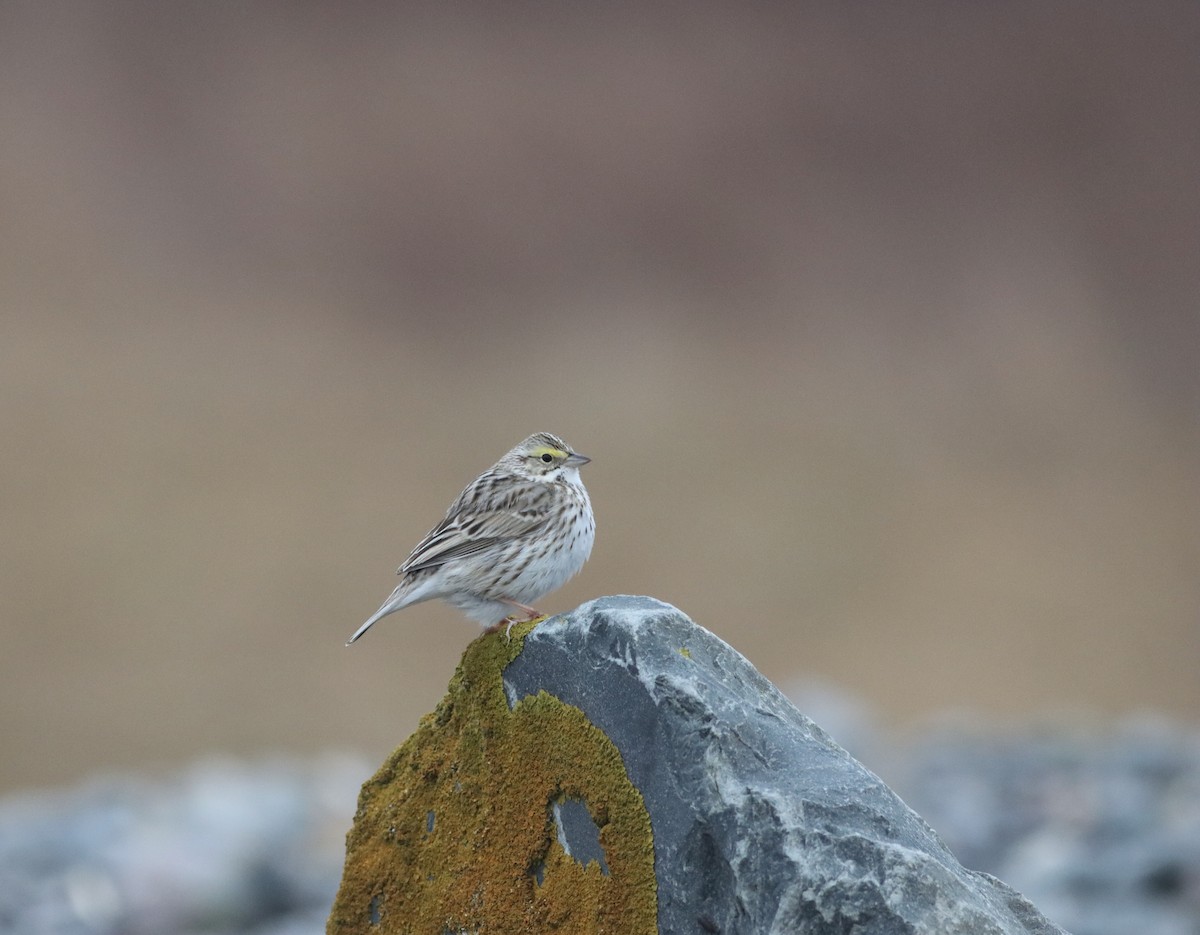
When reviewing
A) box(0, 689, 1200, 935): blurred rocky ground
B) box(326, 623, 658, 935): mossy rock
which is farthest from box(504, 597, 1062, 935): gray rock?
box(0, 689, 1200, 935): blurred rocky ground

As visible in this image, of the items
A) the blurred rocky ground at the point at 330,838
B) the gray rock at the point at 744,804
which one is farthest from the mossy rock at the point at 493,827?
the blurred rocky ground at the point at 330,838

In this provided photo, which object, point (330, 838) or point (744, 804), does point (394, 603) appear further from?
point (330, 838)

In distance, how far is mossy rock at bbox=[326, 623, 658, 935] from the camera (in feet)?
14.1

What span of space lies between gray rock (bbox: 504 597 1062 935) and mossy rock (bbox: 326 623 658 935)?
0.10 meters

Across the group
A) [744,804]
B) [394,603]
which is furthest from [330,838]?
[744,804]

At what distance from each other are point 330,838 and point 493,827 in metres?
7.32

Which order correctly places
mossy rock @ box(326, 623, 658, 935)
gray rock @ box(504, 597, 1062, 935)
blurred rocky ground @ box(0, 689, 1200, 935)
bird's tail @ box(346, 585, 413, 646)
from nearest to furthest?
gray rock @ box(504, 597, 1062, 935) < mossy rock @ box(326, 623, 658, 935) < bird's tail @ box(346, 585, 413, 646) < blurred rocky ground @ box(0, 689, 1200, 935)

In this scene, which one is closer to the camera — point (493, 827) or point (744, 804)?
point (744, 804)

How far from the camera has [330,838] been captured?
11.6 meters

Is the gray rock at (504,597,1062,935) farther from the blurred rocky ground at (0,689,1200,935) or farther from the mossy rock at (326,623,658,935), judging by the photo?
the blurred rocky ground at (0,689,1200,935)

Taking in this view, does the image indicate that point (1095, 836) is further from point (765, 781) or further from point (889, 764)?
point (765, 781)

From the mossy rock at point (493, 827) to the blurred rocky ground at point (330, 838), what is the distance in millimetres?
4203


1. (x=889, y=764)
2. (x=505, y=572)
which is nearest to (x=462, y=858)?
(x=505, y=572)

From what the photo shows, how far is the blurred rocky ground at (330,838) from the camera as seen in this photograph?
28.8ft
